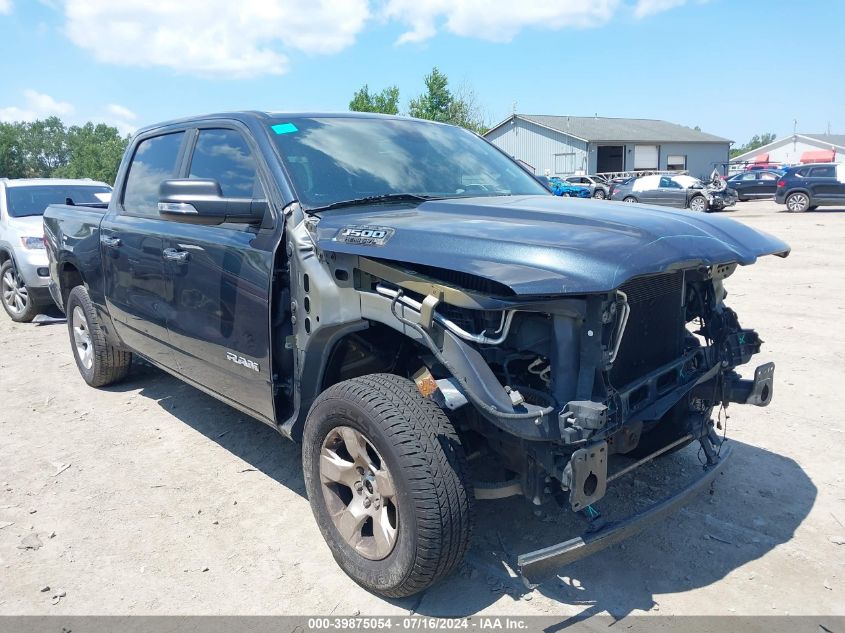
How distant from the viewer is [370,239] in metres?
2.79

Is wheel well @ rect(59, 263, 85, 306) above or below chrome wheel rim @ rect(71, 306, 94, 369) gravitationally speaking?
→ above

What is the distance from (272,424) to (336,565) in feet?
2.57

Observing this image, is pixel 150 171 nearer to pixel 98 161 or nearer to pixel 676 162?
pixel 676 162

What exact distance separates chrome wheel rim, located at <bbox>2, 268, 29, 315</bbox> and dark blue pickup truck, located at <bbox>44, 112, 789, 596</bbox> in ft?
19.1

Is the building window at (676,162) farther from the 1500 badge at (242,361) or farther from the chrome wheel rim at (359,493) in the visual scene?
the chrome wheel rim at (359,493)

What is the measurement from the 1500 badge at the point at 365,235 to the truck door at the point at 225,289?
0.50m

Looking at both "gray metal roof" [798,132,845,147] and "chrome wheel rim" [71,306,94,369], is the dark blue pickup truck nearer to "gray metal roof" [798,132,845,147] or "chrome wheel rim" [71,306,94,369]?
"chrome wheel rim" [71,306,94,369]

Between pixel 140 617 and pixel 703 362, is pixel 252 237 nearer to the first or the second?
pixel 140 617

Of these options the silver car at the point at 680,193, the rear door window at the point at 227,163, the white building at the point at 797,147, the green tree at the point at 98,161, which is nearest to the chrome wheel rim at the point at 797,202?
the silver car at the point at 680,193

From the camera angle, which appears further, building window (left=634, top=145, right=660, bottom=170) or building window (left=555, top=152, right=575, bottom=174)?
building window (left=634, top=145, right=660, bottom=170)

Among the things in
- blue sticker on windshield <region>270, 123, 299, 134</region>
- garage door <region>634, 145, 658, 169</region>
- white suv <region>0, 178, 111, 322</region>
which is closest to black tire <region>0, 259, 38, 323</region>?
white suv <region>0, 178, 111, 322</region>

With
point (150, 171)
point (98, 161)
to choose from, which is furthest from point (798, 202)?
point (98, 161)

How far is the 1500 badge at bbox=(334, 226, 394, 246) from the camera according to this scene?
2.76 m

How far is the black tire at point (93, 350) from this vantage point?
5.47m
